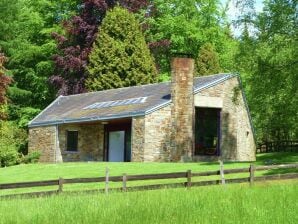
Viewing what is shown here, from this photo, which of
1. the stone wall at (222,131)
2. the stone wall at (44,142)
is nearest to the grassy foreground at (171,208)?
the stone wall at (222,131)

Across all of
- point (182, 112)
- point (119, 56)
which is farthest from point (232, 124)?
point (119, 56)

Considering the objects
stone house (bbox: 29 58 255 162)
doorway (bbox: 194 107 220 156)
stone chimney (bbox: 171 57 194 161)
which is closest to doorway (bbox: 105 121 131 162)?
stone house (bbox: 29 58 255 162)

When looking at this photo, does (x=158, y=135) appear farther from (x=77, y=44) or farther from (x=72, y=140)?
(x=77, y=44)

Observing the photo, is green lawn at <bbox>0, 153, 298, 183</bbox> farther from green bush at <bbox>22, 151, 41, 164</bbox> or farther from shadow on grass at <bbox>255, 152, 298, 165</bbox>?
green bush at <bbox>22, 151, 41, 164</bbox>

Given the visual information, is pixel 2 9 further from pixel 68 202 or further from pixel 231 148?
pixel 68 202

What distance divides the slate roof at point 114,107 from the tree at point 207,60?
14582 millimetres

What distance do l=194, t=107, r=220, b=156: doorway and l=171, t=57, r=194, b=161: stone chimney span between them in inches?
55.7

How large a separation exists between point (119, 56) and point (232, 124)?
16132mm

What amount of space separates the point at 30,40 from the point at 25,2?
421 centimetres

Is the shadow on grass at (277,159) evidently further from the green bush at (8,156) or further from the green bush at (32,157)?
the green bush at (8,156)

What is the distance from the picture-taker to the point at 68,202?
1598 cm

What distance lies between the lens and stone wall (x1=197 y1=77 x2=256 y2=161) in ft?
119

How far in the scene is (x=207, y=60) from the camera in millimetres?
55781

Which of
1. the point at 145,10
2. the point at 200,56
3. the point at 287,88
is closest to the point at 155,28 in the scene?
the point at 145,10
